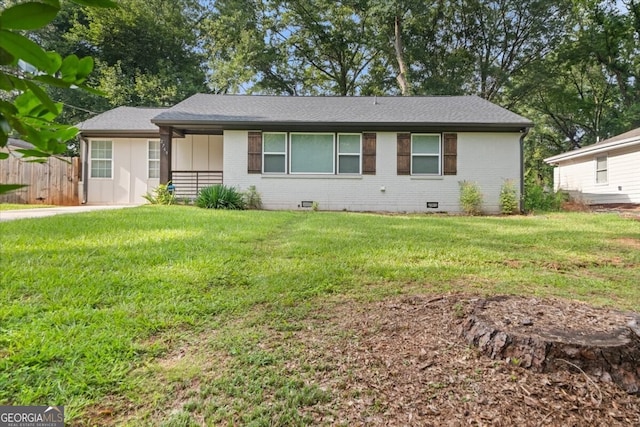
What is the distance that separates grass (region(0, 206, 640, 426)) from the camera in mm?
1669

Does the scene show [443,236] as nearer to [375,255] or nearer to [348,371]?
[375,255]

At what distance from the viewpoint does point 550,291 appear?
3.12 m

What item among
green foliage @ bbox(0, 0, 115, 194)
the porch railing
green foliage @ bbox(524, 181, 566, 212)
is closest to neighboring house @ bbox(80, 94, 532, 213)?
the porch railing

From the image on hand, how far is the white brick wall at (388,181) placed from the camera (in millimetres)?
10859

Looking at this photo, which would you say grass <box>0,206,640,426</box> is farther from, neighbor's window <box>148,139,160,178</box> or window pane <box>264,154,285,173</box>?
neighbor's window <box>148,139,160,178</box>

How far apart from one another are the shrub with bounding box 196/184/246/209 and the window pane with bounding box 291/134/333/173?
6.62 feet

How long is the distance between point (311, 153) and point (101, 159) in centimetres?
711

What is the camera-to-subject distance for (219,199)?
9.86 meters

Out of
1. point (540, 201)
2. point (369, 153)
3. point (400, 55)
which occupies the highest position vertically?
point (400, 55)

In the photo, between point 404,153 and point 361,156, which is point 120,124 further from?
point 404,153

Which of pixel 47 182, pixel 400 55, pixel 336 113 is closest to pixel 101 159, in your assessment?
pixel 47 182

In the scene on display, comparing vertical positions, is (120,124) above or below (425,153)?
above

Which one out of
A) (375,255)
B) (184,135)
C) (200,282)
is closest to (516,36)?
(184,135)

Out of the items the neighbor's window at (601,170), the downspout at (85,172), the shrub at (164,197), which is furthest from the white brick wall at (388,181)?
the neighbor's window at (601,170)
